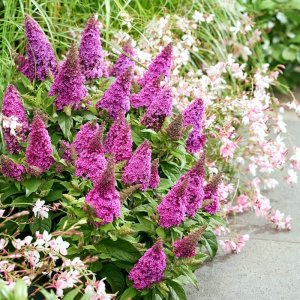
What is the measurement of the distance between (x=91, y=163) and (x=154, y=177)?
0.90 feet

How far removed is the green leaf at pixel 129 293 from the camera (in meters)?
2.63

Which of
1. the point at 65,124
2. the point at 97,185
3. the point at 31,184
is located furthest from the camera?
the point at 65,124

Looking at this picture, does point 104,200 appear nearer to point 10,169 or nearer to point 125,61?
point 10,169

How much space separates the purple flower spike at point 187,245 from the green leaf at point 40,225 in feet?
1.63

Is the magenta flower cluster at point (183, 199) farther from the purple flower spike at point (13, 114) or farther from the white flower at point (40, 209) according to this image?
the purple flower spike at point (13, 114)

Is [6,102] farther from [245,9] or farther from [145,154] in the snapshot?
[245,9]

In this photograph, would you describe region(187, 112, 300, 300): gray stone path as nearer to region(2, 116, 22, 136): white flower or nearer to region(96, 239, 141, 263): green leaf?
region(96, 239, 141, 263): green leaf

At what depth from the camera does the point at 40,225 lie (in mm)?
2768

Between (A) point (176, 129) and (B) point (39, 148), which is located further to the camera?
(A) point (176, 129)

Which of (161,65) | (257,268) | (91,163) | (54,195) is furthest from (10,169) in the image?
(257,268)

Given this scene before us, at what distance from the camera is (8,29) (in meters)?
3.75

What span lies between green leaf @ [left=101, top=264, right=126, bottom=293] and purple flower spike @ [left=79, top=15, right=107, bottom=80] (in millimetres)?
931

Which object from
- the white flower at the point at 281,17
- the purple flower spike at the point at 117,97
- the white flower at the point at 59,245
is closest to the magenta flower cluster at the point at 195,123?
the purple flower spike at the point at 117,97

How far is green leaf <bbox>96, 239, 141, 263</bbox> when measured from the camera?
262 centimetres
